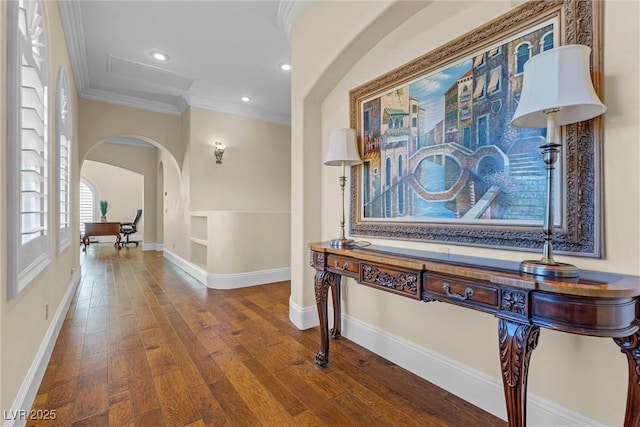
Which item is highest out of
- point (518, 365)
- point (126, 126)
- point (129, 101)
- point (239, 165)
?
point (129, 101)

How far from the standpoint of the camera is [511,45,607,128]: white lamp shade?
1054 mm

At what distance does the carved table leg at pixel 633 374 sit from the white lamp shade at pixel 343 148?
5.33 ft

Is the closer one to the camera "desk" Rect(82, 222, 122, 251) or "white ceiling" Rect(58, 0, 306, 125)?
"white ceiling" Rect(58, 0, 306, 125)

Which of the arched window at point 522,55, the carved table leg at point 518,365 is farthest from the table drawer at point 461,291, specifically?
the arched window at point 522,55

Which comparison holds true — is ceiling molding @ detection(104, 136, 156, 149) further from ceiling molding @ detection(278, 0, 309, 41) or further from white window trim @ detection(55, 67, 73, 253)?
ceiling molding @ detection(278, 0, 309, 41)

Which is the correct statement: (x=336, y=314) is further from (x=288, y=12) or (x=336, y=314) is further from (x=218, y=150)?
(x=218, y=150)

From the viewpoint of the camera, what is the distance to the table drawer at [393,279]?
1.47 m

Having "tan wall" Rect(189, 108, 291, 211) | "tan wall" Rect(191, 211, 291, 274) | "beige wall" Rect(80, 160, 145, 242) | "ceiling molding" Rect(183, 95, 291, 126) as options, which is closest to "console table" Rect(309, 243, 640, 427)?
"tan wall" Rect(191, 211, 291, 274)

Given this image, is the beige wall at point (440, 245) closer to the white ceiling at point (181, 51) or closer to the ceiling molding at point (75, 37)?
the white ceiling at point (181, 51)

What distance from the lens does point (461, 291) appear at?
1290mm

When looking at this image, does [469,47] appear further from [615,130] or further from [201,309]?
[201,309]

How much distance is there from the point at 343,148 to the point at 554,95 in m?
1.29

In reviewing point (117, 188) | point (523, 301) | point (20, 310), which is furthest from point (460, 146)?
point (117, 188)

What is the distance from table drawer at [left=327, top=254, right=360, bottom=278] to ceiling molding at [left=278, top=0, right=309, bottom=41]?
7.63 ft
